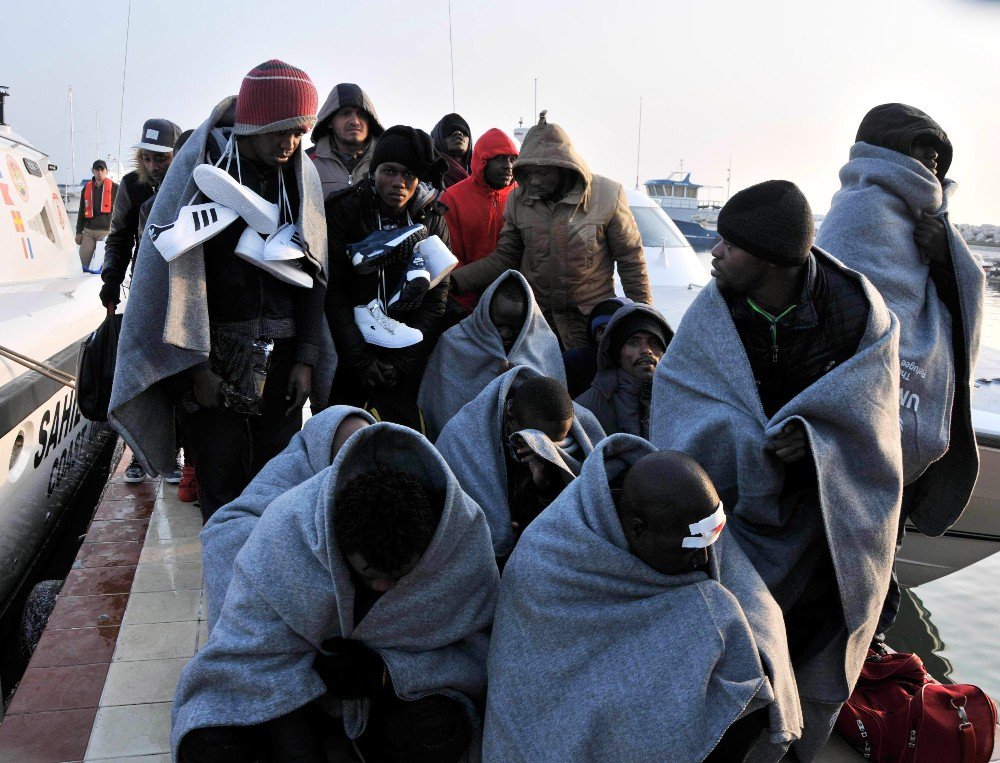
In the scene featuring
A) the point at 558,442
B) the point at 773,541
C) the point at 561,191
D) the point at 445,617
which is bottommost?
the point at 445,617

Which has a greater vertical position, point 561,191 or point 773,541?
point 561,191

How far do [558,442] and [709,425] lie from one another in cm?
61

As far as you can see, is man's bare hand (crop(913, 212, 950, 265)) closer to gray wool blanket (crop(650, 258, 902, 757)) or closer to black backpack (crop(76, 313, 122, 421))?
gray wool blanket (crop(650, 258, 902, 757))

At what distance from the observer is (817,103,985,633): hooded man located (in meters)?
3.18

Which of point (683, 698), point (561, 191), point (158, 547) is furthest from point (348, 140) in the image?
point (683, 698)

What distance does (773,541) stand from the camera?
9.16 feet

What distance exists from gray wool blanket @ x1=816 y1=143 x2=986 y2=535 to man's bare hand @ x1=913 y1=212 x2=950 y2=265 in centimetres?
2

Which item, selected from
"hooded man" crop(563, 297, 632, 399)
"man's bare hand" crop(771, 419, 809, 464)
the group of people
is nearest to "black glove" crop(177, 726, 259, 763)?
the group of people

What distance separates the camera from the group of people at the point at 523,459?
2.30 m

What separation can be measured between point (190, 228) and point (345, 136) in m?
1.82

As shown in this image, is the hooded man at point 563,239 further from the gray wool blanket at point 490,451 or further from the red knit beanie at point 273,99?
the red knit beanie at point 273,99

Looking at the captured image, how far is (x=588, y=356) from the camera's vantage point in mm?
4465

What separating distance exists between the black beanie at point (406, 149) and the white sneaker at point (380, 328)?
23.4 inches

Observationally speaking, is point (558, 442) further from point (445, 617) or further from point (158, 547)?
point (158, 547)
